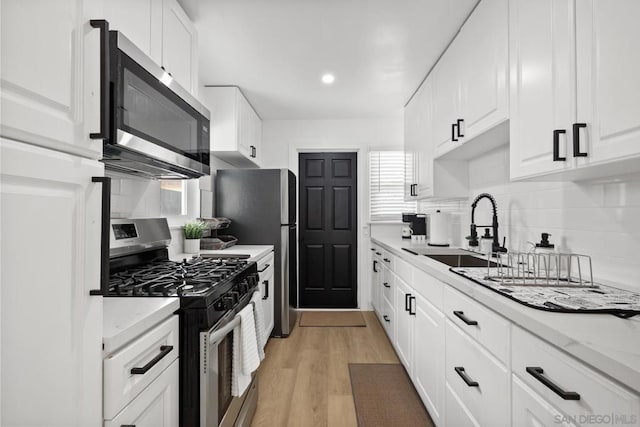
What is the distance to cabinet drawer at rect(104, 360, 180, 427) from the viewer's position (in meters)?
0.92

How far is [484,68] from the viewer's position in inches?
78.4

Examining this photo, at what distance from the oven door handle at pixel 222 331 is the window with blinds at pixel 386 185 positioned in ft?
10.3

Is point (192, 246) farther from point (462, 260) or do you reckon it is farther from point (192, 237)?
point (462, 260)

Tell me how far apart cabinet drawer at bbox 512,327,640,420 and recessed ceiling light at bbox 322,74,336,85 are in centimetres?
266

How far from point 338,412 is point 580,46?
7.12ft

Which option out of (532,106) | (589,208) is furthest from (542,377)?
(532,106)

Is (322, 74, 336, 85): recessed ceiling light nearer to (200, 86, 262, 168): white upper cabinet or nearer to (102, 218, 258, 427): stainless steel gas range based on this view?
(200, 86, 262, 168): white upper cabinet

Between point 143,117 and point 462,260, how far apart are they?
206 cm

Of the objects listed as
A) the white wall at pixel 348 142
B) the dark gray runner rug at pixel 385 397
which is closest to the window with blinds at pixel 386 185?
the white wall at pixel 348 142

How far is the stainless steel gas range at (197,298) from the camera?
1247 millimetres

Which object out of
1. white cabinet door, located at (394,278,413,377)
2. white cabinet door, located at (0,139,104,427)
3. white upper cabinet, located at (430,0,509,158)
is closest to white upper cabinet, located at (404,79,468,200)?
white upper cabinet, located at (430,0,509,158)

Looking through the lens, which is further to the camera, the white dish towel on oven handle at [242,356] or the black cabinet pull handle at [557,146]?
the white dish towel on oven handle at [242,356]

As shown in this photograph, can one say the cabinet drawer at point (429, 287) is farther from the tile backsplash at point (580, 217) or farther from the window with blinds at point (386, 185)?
the window with blinds at point (386, 185)

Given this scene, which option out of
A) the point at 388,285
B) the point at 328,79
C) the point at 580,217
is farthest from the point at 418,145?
the point at 580,217
